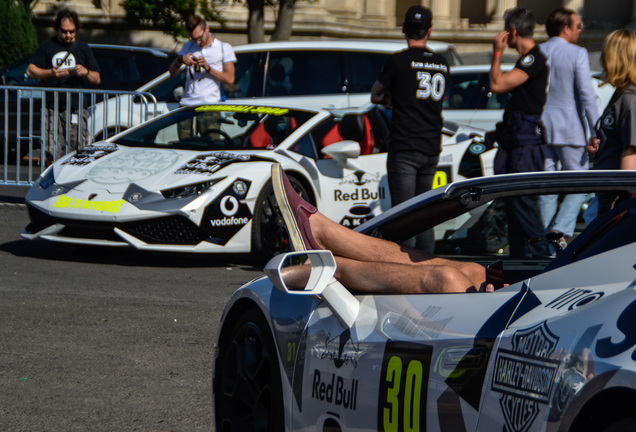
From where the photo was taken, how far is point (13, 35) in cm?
2184

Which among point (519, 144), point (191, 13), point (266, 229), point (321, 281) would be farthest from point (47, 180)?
point (191, 13)

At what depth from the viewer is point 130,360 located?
5.05m

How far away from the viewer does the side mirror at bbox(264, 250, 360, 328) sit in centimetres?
279

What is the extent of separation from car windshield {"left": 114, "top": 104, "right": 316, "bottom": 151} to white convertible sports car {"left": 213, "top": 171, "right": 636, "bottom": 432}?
479 centimetres

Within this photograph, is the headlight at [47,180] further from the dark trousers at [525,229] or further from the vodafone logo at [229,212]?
the dark trousers at [525,229]

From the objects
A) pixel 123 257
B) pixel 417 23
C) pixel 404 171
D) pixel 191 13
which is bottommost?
pixel 123 257

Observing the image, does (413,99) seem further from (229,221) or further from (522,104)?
(229,221)

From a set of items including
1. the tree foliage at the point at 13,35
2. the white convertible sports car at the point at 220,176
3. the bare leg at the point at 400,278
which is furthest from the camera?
the tree foliage at the point at 13,35

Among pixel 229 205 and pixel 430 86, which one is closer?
pixel 430 86

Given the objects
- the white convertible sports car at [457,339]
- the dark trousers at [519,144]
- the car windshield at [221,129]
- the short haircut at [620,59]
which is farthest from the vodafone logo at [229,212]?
the white convertible sports car at [457,339]

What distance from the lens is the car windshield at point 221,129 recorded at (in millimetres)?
8422

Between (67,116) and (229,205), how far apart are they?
172 inches

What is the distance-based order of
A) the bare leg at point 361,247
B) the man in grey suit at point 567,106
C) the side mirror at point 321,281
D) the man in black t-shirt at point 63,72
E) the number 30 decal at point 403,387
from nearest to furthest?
the number 30 decal at point 403,387, the side mirror at point 321,281, the bare leg at point 361,247, the man in grey suit at point 567,106, the man in black t-shirt at point 63,72

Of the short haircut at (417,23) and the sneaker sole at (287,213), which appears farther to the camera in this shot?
the short haircut at (417,23)
